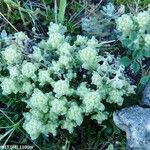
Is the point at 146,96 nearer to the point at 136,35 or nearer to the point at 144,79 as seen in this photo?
the point at 144,79

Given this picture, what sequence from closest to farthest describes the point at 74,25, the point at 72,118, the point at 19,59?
the point at 72,118 → the point at 19,59 → the point at 74,25

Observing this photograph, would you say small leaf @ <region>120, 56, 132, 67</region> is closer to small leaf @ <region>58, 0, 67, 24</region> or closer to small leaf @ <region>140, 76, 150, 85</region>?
small leaf @ <region>140, 76, 150, 85</region>

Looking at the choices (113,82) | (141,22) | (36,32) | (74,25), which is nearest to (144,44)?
(141,22)

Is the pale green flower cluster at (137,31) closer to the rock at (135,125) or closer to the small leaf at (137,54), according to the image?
the small leaf at (137,54)

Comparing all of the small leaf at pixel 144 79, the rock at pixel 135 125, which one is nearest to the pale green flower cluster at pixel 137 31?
the small leaf at pixel 144 79

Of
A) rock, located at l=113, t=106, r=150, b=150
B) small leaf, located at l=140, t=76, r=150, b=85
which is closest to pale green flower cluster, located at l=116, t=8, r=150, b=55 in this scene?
small leaf, located at l=140, t=76, r=150, b=85

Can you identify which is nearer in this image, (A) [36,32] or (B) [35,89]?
(B) [35,89]

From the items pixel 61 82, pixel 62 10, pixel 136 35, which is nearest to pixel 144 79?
pixel 136 35

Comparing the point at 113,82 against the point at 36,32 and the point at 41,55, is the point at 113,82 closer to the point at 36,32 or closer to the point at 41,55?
the point at 41,55

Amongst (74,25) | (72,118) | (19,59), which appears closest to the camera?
(72,118)
